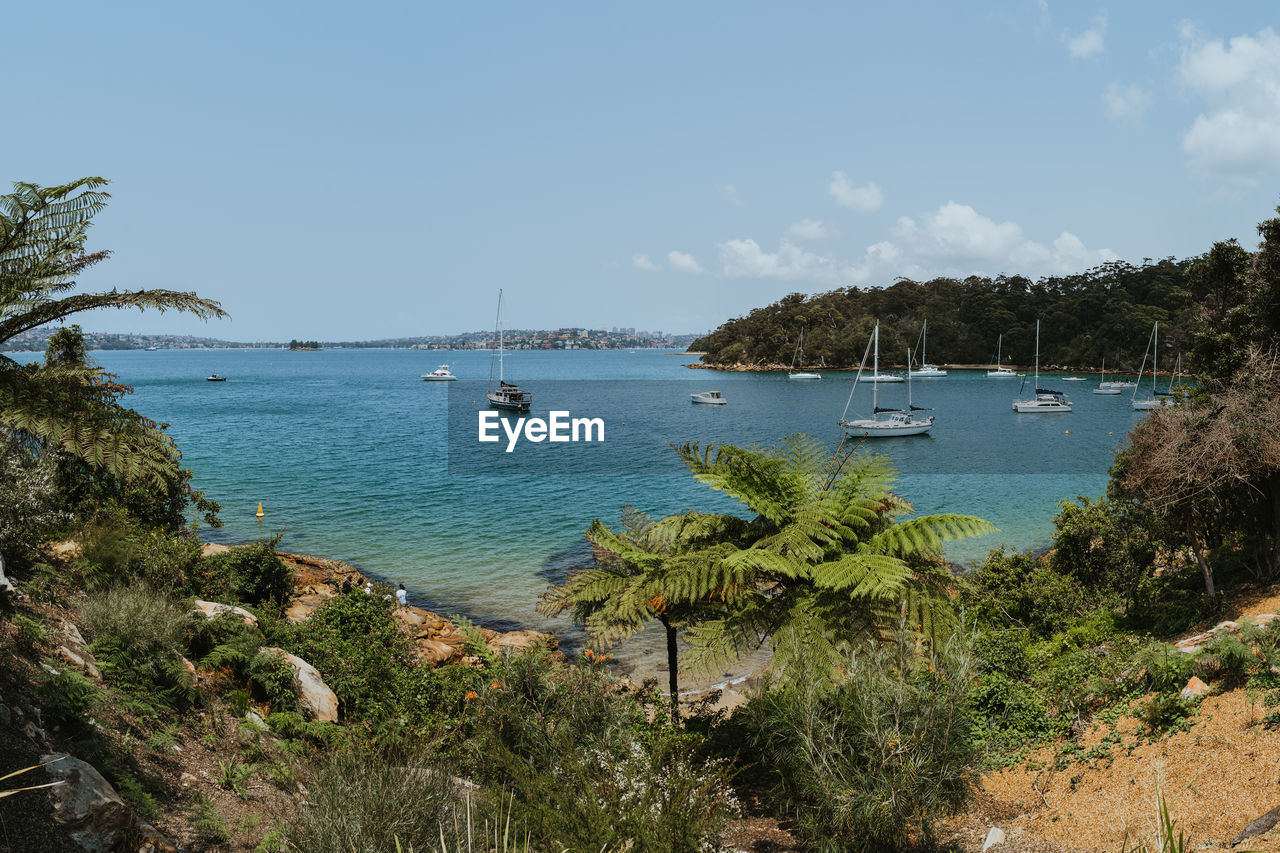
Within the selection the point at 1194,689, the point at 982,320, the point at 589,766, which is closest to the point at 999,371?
the point at 982,320

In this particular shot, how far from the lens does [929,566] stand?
6.25 meters

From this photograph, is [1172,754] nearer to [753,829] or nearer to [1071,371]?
[753,829]

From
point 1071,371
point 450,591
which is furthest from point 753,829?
point 1071,371

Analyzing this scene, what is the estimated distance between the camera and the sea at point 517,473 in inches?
807

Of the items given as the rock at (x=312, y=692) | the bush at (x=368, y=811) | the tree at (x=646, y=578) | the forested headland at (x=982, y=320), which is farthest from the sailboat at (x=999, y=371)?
the bush at (x=368, y=811)

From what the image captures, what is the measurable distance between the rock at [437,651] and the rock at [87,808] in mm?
7326

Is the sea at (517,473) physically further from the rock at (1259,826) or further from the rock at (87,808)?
the rock at (87,808)

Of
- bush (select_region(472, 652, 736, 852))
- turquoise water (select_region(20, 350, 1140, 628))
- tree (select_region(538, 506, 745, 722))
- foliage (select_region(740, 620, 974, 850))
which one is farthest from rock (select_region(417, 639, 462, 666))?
foliage (select_region(740, 620, 974, 850))

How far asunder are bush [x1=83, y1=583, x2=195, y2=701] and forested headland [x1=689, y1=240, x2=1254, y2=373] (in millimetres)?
94244

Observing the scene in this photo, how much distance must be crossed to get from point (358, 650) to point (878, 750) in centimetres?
627

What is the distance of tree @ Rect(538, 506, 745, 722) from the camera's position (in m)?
5.82

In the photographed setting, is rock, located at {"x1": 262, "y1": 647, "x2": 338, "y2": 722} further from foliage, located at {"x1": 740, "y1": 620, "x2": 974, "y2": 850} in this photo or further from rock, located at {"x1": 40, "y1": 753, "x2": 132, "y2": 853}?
foliage, located at {"x1": 740, "y1": 620, "x2": 974, "y2": 850}

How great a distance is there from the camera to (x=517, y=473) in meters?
34.8

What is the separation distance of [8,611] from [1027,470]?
3881cm
